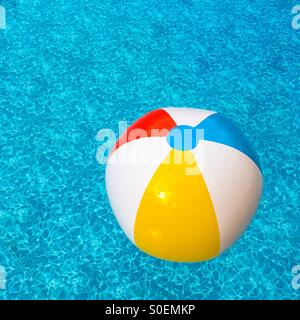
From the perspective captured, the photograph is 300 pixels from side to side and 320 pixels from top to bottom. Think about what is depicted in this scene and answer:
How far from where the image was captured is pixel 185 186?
10.0 feet

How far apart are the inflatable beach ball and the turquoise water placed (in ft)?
3.50

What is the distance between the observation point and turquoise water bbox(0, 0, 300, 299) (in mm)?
4211

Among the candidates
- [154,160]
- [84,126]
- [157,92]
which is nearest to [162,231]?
[154,160]

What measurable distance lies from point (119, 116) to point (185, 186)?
9.16 ft

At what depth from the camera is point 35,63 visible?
613 centimetres

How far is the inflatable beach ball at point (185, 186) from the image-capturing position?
10.1ft

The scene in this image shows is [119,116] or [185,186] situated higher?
[119,116]

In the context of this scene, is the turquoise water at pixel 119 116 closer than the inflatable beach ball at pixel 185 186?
No

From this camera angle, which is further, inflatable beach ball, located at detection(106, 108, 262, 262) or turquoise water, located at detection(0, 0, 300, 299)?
turquoise water, located at detection(0, 0, 300, 299)

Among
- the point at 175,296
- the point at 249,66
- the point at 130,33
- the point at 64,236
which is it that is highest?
the point at 130,33

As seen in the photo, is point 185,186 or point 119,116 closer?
point 185,186

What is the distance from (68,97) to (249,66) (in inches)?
118

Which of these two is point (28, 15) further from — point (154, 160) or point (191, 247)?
point (191, 247)

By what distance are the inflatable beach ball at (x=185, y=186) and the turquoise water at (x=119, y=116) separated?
107 centimetres
